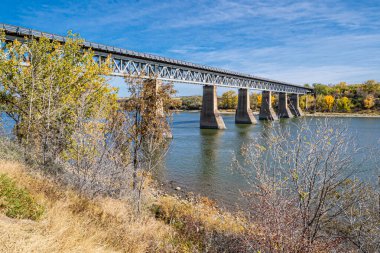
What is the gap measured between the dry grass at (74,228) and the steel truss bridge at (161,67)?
228 inches

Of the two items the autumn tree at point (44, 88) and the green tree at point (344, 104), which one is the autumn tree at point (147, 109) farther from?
the green tree at point (344, 104)

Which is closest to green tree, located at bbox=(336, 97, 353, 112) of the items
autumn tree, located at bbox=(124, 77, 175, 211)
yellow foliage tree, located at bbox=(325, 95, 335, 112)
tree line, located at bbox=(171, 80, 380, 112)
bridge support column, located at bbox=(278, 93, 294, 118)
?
tree line, located at bbox=(171, 80, 380, 112)

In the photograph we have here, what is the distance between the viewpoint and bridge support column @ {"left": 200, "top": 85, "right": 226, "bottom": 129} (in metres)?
56.8

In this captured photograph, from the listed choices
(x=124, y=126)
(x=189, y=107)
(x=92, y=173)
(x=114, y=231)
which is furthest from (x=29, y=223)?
(x=189, y=107)

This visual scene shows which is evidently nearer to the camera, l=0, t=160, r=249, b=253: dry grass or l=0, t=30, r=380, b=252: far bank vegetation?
l=0, t=160, r=249, b=253: dry grass

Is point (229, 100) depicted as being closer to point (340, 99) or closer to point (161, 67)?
point (340, 99)

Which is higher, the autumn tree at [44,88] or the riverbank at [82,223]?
the autumn tree at [44,88]

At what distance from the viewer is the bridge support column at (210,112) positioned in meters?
56.8

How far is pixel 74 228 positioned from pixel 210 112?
5306 cm

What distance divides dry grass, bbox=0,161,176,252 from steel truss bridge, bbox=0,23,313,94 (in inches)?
228

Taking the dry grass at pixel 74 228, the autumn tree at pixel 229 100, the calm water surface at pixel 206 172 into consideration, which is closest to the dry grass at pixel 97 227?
the dry grass at pixel 74 228

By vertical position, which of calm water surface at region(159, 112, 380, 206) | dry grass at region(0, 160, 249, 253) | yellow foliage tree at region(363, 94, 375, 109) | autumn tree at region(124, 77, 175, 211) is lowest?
calm water surface at region(159, 112, 380, 206)

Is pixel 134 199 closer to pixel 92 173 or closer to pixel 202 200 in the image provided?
pixel 92 173

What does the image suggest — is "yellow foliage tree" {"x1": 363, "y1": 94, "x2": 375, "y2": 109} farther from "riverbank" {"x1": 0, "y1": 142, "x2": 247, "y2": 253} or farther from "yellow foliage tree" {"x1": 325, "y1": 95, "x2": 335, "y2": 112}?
"riverbank" {"x1": 0, "y1": 142, "x2": 247, "y2": 253}
